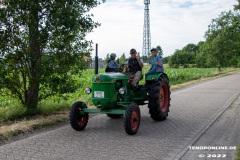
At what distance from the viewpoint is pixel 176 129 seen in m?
7.75

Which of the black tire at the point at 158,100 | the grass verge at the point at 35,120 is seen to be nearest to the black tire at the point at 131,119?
the black tire at the point at 158,100

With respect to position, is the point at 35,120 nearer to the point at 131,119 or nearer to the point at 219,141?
the point at 131,119

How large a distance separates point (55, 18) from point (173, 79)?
780 inches

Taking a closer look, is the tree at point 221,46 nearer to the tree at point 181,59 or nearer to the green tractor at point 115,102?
the green tractor at point 115,102

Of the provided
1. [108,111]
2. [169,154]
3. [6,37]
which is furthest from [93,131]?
[6,37]

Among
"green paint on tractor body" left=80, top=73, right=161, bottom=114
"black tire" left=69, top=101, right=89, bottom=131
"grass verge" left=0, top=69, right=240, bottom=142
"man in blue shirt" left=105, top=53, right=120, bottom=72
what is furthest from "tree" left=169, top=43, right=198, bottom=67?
"black tire" left=69, top=101, right=89, bottom=131

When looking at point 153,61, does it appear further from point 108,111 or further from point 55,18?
point 55,18

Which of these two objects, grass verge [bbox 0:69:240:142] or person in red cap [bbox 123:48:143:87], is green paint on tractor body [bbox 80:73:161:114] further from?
grass verge [bbox 0:69:240:142]

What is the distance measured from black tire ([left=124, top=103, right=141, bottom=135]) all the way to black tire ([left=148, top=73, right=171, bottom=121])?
1.17 metres

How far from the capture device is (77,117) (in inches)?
296

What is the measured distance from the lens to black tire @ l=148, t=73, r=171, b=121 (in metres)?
8.27

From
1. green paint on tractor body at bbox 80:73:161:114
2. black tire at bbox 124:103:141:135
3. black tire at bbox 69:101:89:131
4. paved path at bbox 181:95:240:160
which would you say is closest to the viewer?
paved path at bbox 181:95:240:160

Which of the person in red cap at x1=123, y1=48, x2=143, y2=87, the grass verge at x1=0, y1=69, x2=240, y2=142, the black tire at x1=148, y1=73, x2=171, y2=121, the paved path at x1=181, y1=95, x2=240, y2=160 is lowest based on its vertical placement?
the paved path at x1=181, y1=95, x2=240, y2=160

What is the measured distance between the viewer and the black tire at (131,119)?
22.4ft
